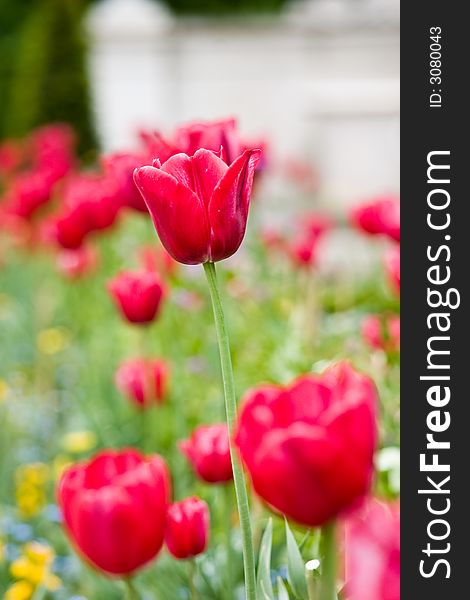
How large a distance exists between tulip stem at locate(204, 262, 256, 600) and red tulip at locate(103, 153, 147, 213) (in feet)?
2.91

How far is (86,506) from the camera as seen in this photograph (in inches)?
31.6

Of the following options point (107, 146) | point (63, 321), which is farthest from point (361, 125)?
point (63, 321)

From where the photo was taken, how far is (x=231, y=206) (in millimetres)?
802

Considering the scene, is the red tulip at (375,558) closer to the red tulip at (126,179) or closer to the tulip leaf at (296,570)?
the tulip leaf at (296,570)

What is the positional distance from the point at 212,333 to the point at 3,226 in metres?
1.98

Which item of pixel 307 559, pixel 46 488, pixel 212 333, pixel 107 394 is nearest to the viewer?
pixel 307 559

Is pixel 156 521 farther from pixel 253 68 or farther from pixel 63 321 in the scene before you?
pixel 253 68

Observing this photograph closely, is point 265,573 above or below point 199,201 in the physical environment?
below

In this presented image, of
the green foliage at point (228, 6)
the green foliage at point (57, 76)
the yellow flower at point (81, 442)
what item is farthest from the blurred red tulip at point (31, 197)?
the green foliage at point (228, 6)

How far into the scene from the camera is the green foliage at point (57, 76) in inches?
312

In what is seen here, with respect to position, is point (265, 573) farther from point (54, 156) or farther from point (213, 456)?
point (54, 156)

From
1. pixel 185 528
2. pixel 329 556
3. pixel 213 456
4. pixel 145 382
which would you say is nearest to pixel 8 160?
pixel 145 382

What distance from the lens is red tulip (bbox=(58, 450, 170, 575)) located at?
0.80 meters

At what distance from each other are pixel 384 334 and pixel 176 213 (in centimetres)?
127
